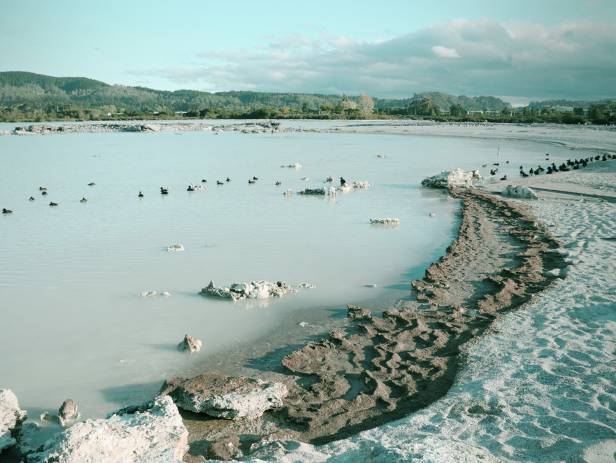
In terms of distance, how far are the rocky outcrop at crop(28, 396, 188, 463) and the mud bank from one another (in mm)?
516

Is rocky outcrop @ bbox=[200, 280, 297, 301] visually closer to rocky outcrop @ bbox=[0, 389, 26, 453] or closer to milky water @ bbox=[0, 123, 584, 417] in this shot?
milky water @ bbox=[0, 123, 584, 417]

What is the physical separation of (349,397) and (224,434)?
1.62 meters

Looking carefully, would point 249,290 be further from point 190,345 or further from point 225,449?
point 225,449

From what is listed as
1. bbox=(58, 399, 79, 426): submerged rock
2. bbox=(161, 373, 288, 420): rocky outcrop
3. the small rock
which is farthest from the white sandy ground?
bbox=(58, 399, 79, 426): submerged rock

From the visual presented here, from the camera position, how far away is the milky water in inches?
295

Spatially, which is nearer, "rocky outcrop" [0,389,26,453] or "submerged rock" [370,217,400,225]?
"rocky outcrop" [0,389,26,453]

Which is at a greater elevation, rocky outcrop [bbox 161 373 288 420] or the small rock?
rocky outcrop [bbox 161 373 288 420]

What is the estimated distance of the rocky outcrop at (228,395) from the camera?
19.4ft

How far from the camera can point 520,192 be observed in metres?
20.8

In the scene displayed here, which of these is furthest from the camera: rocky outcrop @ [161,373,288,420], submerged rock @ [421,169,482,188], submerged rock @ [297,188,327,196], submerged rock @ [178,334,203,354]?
submerged rock @ [421,169,482,188]

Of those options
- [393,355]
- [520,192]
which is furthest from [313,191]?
[393,355]

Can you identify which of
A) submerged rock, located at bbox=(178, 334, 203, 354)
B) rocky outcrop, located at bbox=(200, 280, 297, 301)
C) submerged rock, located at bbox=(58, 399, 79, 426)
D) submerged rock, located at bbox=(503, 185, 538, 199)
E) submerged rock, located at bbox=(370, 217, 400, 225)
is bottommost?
submerged rock, located at bbox=(58, 399, 79, 426)

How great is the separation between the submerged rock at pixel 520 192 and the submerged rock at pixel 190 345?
16598 millimetres

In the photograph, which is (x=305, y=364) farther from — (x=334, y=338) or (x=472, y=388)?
(x=472, y=388)
